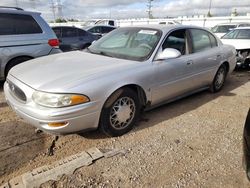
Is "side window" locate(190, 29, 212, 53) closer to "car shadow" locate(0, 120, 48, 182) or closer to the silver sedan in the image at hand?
the silver sedan

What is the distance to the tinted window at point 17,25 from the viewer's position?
4.96 metres

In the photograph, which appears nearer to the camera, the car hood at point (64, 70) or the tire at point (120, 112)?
the car hood at point (64, 70)

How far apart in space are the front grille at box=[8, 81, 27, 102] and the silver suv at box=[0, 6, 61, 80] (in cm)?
207

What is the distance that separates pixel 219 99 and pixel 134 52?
2.32 metres

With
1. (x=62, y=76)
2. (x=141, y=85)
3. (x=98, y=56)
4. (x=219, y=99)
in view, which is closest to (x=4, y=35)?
(x=98, y=56)

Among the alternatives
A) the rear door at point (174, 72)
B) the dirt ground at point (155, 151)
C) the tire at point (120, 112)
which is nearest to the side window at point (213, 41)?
the rear door at point (174, 72)

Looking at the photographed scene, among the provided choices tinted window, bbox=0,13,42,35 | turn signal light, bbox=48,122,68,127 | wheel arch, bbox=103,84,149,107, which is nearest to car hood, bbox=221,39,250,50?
wheel arch, bbox=103,84,149,107

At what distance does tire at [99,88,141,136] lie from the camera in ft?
9.76

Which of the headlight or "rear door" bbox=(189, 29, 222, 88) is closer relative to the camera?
the headlight

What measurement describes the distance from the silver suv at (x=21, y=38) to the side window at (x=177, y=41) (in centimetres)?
294

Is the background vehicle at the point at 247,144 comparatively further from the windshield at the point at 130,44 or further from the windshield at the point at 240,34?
the windshield at the point at 240,34

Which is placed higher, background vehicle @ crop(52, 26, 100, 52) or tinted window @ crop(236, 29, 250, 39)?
tinted window @ crop(236, 29, 250, 39)

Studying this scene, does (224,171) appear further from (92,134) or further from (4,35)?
(4,35)

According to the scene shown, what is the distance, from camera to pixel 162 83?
3.60 m
